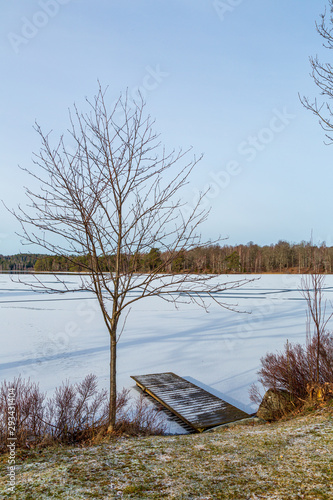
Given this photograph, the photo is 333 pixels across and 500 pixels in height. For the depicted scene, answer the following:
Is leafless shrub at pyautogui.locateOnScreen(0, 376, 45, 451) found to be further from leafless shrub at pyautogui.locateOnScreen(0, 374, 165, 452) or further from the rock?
the rock

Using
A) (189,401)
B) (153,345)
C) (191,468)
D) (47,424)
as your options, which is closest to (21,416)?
(47,424)

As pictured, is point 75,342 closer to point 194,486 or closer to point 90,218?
point 90,218

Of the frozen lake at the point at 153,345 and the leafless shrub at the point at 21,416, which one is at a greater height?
the leafless shrub at the point at 21,416

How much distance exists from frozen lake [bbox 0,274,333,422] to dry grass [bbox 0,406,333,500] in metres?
3.42

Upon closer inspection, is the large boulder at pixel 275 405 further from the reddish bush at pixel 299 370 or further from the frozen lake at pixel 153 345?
the frozen lake at pixel 153 345

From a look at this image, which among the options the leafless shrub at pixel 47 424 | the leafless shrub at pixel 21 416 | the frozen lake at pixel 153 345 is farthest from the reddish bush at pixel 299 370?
the leafless shrub at pixel 21 416

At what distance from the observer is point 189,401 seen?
23.0 feet

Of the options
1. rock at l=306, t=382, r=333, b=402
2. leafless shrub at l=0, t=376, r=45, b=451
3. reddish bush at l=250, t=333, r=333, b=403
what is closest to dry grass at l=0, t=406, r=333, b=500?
leafless shrub at l=0, t=376, r=45, b=451

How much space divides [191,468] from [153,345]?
28.0 ft

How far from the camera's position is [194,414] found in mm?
6340

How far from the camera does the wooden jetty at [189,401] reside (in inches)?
240

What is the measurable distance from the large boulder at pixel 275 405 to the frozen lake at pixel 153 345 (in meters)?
0.87

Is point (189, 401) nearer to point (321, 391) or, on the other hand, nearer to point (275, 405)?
point (275, 405)

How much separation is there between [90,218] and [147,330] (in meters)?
10.1
